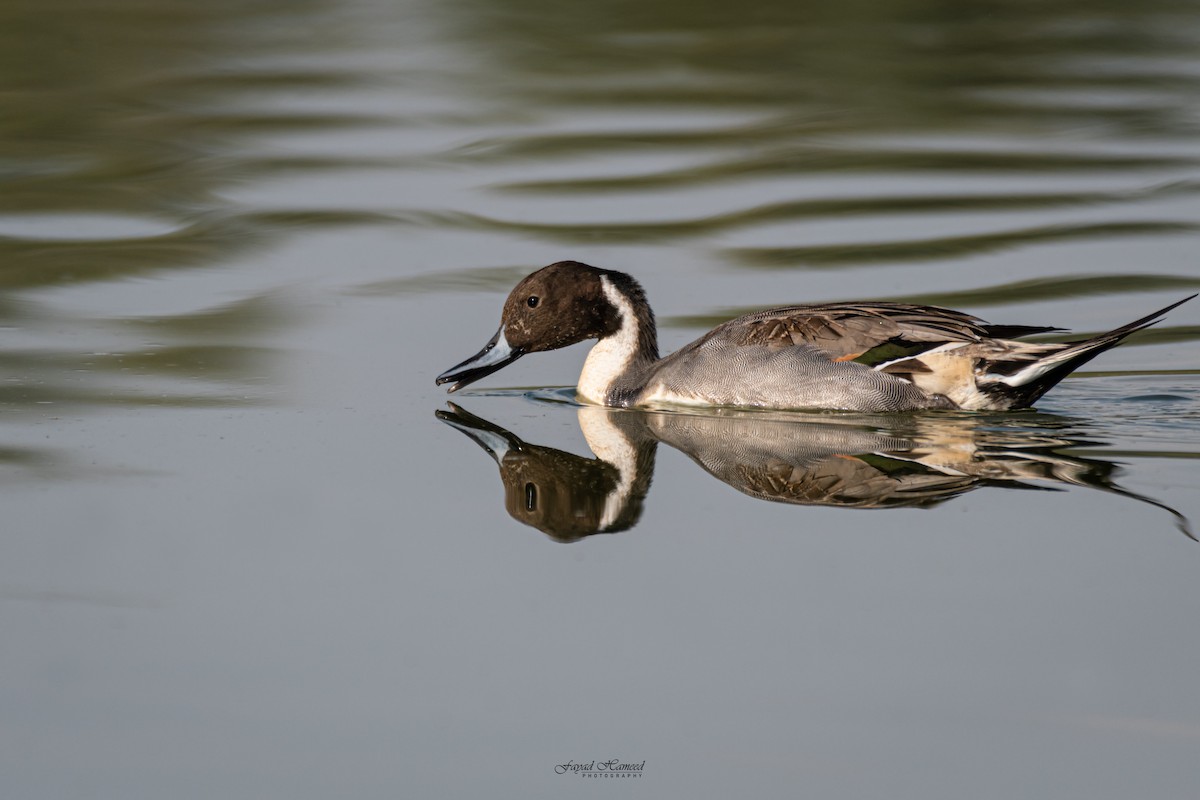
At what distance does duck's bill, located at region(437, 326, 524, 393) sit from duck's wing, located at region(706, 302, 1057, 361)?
1.21 metres

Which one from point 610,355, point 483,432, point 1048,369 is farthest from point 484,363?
point 1048,369

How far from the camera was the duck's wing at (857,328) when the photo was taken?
7902 millimetres

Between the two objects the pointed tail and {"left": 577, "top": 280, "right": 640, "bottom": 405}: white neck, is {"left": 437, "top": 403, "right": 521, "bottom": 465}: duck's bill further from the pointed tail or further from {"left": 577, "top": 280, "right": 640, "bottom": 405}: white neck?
the pointed tail

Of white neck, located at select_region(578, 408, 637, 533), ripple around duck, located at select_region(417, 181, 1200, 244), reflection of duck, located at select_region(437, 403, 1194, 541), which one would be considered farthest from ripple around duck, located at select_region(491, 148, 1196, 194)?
reflection of duck, located at select_region(437, 403, 1194, 541)

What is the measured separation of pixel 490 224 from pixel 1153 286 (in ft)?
14.6

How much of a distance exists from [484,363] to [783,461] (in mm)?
2178

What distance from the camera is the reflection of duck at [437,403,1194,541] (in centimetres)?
661

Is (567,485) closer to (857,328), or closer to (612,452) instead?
(612,452)

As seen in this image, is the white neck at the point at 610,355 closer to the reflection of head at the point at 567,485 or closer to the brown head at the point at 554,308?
the brown head at the point at 554,308

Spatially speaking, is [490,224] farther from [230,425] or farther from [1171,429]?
[1171,429]

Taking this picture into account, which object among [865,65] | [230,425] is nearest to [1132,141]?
[865,65]

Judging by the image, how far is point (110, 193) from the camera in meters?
13.2

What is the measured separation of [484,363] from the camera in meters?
8.84

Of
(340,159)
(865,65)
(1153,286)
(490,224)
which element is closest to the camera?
(1153,286)
